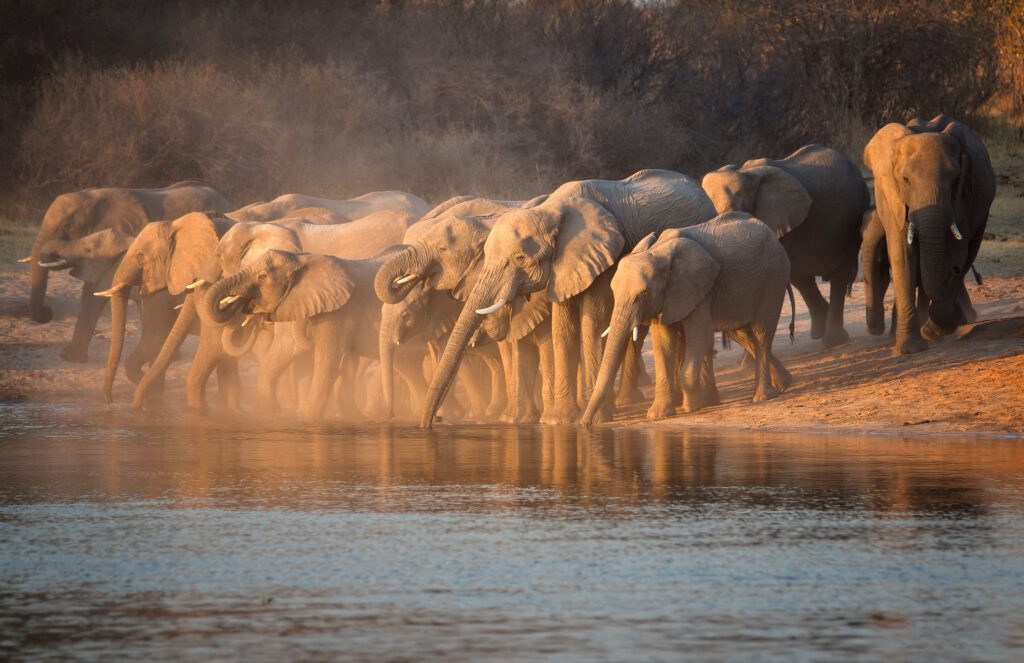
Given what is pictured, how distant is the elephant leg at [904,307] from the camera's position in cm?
1581

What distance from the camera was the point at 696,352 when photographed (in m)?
14.1

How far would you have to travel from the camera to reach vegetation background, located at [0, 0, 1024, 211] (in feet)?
103

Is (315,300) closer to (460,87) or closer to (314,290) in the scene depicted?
(314,290)

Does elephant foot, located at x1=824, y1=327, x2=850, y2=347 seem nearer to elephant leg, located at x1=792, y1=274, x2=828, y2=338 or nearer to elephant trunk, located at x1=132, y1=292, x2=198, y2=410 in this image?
elephant leg, located at x1=792, y1=274, x2=828, y2=338

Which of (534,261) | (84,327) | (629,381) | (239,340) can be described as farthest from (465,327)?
(84,327)

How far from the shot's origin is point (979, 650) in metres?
5.70

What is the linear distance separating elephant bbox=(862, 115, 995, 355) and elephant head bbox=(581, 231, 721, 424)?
2.61m

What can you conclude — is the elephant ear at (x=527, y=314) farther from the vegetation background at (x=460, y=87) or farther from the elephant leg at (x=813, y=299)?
the vegetation background at (x=460, y=87)

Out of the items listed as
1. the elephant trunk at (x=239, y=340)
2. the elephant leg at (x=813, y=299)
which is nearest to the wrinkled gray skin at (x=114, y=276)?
the elephant trunk at (x=239, y=340)

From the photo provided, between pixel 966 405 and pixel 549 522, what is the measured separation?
5.62m

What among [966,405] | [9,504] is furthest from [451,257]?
[9,504]

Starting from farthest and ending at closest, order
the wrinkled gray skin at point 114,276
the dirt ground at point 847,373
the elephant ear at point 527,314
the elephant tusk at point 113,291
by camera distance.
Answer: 1. the wrinkled gray skin at point 114,276
2. the elephant tusk at point 113,291
3. the elephant ear at point 527,314
4. the dirt ground at point 847,373

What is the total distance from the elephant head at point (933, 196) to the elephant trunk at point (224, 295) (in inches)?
223

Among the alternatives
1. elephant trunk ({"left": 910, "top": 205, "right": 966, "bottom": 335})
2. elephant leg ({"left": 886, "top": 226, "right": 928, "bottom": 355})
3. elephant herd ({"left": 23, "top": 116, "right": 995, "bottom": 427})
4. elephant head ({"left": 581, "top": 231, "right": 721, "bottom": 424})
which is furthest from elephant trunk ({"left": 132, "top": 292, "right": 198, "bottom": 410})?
elephant trunk ({"left": 910, "top": 205, "right": 966, "bottom": 335})
